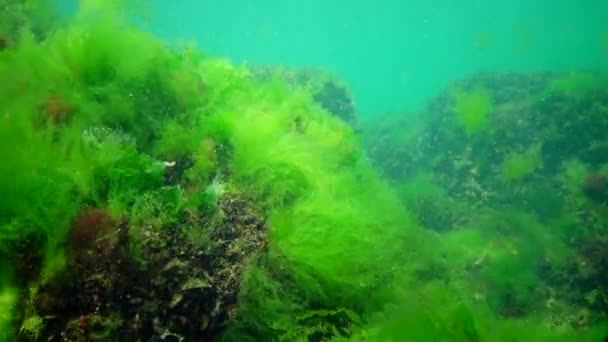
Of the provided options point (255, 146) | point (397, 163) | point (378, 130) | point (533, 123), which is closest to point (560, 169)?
point (533, 123)

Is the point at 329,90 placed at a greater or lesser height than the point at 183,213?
greater

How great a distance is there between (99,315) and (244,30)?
100 metres

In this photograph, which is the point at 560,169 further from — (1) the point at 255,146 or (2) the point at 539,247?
(1) the point at 255,146

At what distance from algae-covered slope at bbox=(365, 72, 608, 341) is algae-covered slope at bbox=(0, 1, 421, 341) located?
50.1 inches

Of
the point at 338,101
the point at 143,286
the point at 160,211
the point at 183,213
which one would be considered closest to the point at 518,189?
the point at 338,101

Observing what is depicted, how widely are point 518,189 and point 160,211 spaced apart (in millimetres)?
11348

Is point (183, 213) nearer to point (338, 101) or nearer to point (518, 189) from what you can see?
point (518, 189)

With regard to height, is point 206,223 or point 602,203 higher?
point 602,203

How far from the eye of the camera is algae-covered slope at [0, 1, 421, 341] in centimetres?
246

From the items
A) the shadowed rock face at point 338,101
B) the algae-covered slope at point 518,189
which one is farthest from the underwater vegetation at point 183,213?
the shadowed rock face at point 338,101

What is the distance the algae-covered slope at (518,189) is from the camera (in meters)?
7.61

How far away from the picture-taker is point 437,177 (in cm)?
1391

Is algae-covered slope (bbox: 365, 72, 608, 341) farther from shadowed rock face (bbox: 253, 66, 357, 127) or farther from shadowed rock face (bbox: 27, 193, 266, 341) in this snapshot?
shadowed rock face (bbox: 253, 66, 357, 127)

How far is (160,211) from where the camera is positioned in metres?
2.80
